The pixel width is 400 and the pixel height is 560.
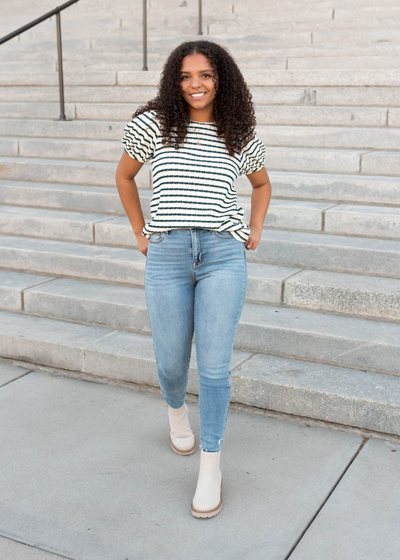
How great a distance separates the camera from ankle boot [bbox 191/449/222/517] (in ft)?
8.80

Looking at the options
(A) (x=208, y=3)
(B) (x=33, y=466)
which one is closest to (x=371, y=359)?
(B) (x=33, y=466)

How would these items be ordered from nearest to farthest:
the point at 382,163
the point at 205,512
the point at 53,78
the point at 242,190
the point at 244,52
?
the point at 205,512 → the point at 382,163 → the point at 242,190 → the point at 244,52 → the point at 53,78

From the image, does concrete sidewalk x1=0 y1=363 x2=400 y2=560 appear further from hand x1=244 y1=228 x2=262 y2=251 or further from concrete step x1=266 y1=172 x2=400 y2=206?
concrete step x1=266 y1=172 x2=400 y2=206

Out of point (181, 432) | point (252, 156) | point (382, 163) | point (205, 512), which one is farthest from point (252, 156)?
point (382, 163)

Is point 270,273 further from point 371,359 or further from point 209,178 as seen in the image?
point 209,178

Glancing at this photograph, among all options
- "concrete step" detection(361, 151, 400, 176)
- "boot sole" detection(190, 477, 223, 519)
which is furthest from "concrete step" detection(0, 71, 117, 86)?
"boot sole" detection(190, 477, 223, 519)

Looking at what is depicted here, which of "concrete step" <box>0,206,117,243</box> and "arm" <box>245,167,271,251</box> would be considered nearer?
"arm" <box>245,167,271,251</box>

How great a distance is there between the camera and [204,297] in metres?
2.59

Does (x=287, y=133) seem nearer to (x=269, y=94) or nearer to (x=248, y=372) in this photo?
(x=269, y=94)

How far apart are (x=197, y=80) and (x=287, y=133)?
3.34 m

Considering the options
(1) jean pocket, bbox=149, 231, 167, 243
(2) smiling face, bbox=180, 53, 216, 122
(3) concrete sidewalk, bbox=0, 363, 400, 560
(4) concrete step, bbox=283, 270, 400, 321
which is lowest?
(3) concrete sidewalk, bbox=0, 363, 400, 560

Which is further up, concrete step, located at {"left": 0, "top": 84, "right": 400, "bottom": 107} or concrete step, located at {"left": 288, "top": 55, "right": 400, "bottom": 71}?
concrete step, located at {"left": 288, "top": 55, "right": 400, "bottom": 71}

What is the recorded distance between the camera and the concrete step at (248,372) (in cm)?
333

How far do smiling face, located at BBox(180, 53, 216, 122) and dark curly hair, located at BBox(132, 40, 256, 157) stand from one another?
0.7 inches
